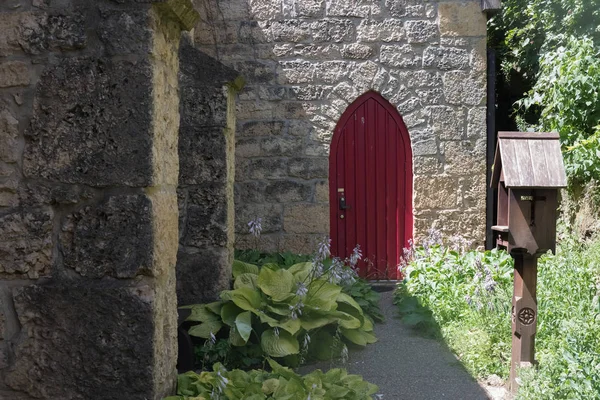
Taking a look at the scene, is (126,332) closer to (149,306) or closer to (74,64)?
(149,306)

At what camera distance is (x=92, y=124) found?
9.07 ft

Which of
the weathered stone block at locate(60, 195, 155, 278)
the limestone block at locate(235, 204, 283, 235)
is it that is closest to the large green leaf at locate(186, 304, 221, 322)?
the weathered stone block at locate(60, 195, 155, 278)

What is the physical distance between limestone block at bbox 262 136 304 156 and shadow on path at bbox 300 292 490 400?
104 inches

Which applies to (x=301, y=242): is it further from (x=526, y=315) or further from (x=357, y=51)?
(x=526, y=315)

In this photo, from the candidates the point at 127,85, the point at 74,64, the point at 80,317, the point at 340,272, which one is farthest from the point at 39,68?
the point at 340,272

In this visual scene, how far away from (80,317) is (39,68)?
1044 millimetres

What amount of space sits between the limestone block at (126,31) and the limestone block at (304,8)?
15.7 ft

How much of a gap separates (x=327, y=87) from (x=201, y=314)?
365cm

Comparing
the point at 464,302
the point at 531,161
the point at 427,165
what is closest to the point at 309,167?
the point at 427,165

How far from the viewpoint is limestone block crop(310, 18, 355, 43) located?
7.34m

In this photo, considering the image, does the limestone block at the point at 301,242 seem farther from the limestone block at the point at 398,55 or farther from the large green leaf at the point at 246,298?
the large green leaf at the point at 246,298

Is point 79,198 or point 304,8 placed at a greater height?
point 304,8

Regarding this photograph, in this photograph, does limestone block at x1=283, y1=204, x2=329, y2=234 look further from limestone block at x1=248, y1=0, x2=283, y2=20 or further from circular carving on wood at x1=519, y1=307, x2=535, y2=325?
circular carving on wood at x1=519, y1=307, x2=535, y2=325

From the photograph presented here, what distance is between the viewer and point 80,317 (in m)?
2.76
